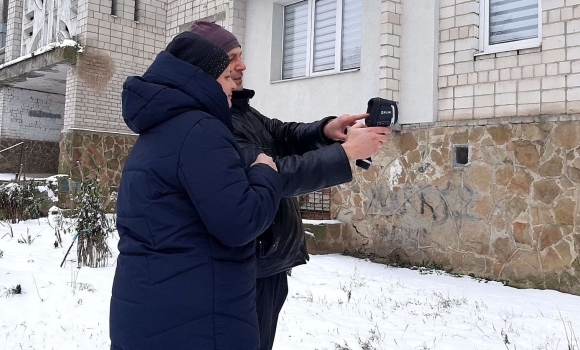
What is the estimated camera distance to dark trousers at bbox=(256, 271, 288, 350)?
182 centimetres

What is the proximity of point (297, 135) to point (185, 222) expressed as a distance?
2.76ft

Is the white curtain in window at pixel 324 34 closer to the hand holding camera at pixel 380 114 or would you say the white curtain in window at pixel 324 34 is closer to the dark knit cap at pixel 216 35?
the hand holding camera at pixel 380 114

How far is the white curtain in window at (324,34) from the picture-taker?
759 cm

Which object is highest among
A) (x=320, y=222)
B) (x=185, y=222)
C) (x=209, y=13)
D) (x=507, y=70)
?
(x=209, y=13)

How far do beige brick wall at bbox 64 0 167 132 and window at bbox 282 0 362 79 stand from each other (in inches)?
176

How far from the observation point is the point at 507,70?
570cm

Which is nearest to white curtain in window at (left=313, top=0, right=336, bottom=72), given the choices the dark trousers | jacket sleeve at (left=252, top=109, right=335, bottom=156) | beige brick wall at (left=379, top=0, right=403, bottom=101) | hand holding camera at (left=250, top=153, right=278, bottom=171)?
beige brick wall at (left=379, top=0, right=403, bottom=101)

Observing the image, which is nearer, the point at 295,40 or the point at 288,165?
the point at 288,165

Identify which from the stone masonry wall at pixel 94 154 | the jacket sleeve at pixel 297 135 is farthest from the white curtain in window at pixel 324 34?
the jacket sleeve at pixel 297 135

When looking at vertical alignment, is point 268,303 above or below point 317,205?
below

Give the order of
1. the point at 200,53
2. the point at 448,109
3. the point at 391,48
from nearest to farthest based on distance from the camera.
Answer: the point at 200,53 → the point at 448,109 → the point at 391,48

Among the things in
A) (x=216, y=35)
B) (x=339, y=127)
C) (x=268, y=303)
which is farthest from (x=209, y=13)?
(x=268, y=303)

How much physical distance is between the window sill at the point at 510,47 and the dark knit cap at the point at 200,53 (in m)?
4.97

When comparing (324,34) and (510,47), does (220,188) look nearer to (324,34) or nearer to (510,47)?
(510,47)
